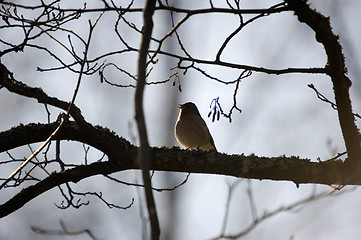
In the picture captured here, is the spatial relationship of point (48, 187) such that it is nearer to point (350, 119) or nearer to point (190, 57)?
point (190, 57)

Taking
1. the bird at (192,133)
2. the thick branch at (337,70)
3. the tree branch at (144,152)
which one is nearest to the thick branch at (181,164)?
the thick branch at (337,70)

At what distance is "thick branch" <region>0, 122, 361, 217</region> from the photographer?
12.9ft

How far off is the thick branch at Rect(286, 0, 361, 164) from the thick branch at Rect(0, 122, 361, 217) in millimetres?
227

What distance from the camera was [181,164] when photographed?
4.12 metres


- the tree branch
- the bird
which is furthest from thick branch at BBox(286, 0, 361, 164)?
the bird

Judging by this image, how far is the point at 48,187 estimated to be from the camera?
3.97 meters

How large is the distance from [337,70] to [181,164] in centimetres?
146

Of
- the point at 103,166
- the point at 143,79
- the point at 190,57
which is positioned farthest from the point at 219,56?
the point at 143,79

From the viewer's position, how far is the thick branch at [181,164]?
3.94 metres

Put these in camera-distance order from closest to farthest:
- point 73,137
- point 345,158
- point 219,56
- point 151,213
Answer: point 151,213, point 219,56, point 73,137, point 345,158

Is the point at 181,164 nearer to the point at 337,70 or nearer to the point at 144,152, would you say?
the point at 337,70

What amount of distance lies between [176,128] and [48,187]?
3.58 meters

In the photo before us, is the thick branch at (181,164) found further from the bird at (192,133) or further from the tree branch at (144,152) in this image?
Result: the bird at (192,133)

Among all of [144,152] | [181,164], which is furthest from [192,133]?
[144,152]
